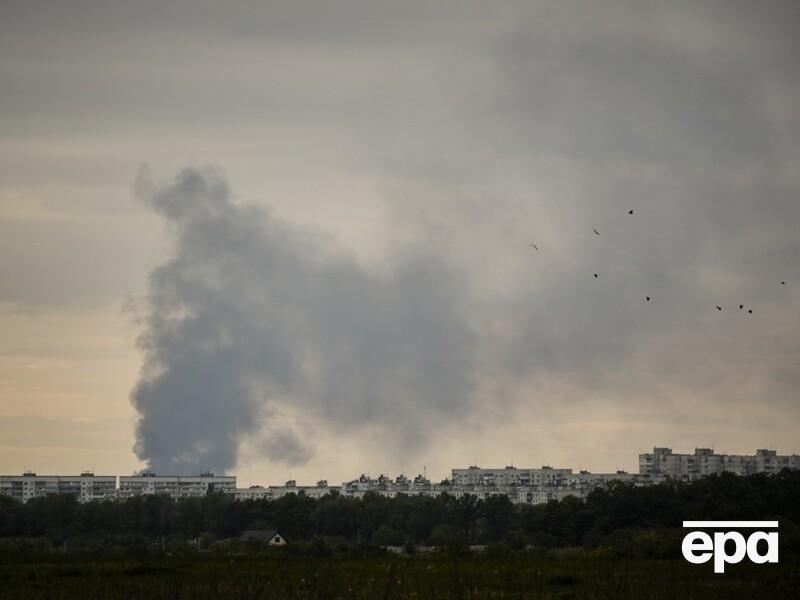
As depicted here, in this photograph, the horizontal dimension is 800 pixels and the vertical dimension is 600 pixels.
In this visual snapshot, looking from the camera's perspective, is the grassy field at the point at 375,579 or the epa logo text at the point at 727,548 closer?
the grassy field at the point at 375,579

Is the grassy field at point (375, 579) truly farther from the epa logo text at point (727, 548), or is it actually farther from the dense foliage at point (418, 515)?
the dense foliage at point (418, 515)

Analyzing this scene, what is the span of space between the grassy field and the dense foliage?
133 feet

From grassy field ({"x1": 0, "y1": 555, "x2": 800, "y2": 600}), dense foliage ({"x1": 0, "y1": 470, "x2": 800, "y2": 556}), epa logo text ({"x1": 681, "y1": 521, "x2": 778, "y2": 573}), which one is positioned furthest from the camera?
dense foliage ({"x1": 0, "y1": 470, "x2": 800, "y2": 556})

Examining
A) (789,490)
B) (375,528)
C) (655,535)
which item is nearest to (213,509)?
(375,528)

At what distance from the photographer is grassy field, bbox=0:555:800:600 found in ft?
100

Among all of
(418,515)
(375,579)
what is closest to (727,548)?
(375,579)

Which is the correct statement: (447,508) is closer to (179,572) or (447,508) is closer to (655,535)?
(655,535)

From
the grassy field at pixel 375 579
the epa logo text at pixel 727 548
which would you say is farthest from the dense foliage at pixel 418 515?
the grassy field at pixel 375 579

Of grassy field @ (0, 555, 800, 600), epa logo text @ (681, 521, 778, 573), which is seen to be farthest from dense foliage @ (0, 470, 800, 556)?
grassy field @ (0, 555, 800, 600)

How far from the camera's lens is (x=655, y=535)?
51.2 m

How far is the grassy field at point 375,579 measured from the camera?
1204 inches

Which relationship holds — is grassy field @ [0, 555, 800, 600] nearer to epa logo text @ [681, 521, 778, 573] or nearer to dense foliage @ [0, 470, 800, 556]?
epa logo text @ [681, 521, 778, 573]

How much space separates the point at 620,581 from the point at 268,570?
8956mm

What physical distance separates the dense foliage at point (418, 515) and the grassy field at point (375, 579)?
4041cm
